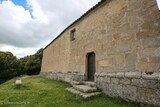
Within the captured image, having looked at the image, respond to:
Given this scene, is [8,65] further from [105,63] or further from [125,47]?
[125,47]

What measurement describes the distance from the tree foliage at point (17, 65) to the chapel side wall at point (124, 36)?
691 inches

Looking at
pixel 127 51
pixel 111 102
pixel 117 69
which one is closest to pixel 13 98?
pixel 111 102

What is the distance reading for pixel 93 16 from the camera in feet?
28.2

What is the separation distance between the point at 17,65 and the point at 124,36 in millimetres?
22057

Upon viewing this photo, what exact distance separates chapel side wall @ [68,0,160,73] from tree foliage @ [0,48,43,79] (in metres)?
17.5

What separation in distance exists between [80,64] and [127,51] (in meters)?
4.08

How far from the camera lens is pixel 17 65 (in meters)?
24.5

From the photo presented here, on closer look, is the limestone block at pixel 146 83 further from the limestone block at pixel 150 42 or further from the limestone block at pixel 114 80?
the limestone block at pixel 150 42

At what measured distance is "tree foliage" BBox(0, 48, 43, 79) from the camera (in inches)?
910

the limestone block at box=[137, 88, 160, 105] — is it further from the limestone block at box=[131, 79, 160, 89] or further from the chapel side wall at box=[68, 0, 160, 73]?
the chapel side wall at box=[68, 0, 160, 73]

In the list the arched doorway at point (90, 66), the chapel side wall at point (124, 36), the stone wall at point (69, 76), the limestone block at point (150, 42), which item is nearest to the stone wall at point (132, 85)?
the chapel side wall at point (124, 36)

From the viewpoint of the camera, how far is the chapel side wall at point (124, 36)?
4.99m

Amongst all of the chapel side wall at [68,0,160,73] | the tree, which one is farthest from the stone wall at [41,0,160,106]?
the tree

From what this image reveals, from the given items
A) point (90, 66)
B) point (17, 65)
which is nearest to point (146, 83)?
point (90, 66)
